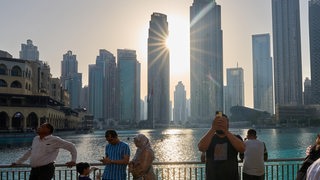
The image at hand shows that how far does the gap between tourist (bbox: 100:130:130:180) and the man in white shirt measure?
0.70m

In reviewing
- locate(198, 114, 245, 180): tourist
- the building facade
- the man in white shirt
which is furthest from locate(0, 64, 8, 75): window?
locate(198, 114, 245, 180): tourist

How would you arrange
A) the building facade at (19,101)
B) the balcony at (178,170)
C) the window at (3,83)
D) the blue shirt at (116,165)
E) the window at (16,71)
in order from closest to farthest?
1. the blue shirt at (116,165)
2. the balcony at (178,170)
3. the building facade at (19,101)
4. the window at (3,83)
5. the window at (16,71)

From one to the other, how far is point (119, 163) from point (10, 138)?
70.7 m

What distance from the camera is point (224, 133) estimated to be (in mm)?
6469

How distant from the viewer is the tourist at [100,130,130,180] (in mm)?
7711

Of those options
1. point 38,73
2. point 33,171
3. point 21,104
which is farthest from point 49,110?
point 33,171

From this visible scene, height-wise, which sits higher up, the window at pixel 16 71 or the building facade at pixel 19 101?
the window at pixel 16 71

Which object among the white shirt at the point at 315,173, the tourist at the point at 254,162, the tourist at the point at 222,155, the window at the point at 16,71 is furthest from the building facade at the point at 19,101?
the white shirt at the point at 315,173

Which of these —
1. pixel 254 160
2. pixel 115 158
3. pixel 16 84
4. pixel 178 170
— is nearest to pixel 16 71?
pixel 16 84

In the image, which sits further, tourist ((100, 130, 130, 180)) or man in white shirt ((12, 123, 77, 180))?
tourist ((100, 130, 130, 180))

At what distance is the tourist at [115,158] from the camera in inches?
304

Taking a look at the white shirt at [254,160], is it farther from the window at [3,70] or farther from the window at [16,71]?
the window at [16,71]

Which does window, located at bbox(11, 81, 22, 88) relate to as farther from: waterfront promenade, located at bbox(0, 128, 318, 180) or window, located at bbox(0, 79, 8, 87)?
waterfront promenade, located at bbox(0, 128, 318, 180)

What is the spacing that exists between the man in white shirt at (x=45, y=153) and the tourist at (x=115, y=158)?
695 millimetres
